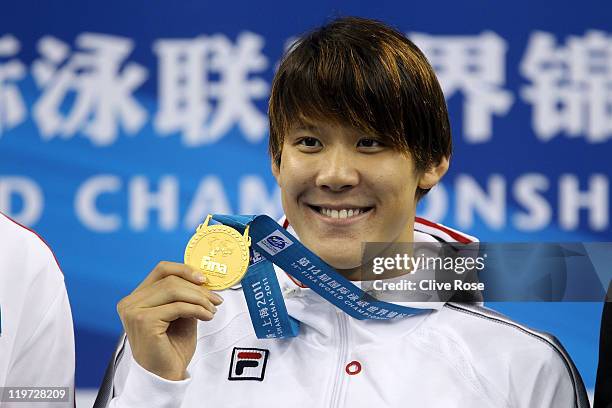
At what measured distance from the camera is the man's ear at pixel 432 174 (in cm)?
157

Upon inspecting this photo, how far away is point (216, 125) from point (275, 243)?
1.35 metres

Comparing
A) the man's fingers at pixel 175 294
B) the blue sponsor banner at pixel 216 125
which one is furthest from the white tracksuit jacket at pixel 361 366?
the blue sponsor banner at pixel 216 125

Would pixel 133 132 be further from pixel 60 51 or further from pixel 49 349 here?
pixel 49 349

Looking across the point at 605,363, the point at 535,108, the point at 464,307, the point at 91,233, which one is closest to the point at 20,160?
the point at 91,233

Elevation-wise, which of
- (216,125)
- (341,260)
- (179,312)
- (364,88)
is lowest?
(179,312)

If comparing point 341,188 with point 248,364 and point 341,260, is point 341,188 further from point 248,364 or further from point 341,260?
point 248,364

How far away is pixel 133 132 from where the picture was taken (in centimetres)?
276

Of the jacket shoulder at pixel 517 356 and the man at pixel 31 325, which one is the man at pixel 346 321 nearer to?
the jacket shoulder at pixel 517 356

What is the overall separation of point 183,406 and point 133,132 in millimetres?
1416

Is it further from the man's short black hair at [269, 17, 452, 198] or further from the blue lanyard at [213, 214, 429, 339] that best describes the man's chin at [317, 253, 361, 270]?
the man's short black hair at [269, 17, 452, 198]

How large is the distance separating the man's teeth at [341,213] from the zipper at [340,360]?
0.17 metres

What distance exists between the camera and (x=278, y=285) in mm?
1485

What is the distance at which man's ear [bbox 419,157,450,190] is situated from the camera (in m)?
1.57

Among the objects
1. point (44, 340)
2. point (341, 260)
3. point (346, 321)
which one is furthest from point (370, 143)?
point (44, 340)
